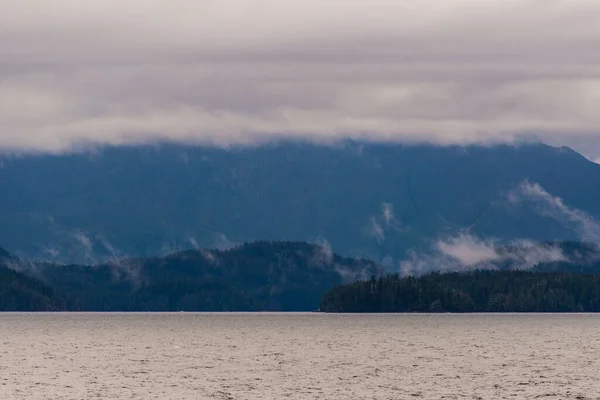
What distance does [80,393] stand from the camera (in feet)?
616

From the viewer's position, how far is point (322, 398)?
182 meters

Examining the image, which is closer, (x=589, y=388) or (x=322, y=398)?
(x=322, y=398)

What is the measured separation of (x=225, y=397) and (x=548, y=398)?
4410 cm

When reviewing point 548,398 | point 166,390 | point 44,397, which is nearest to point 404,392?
point 548,398

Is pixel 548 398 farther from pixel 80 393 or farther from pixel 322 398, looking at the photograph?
pixel 80 393

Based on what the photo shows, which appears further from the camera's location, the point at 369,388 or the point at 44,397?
the point at 369,388

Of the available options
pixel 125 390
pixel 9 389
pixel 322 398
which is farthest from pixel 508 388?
pixel 9 389

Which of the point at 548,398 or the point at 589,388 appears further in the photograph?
the point at 589,388

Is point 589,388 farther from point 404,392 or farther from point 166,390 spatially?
point 166,390

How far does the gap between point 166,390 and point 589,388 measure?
6238 cm

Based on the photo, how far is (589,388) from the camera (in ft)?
644

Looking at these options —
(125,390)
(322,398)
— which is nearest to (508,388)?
(322,398)

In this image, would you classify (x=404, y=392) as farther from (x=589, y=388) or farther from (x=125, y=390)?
(x=125, y=390)

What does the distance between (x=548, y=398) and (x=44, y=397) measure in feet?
225
